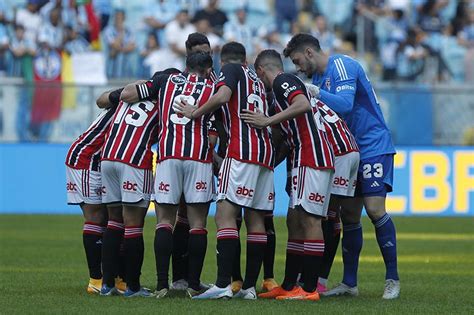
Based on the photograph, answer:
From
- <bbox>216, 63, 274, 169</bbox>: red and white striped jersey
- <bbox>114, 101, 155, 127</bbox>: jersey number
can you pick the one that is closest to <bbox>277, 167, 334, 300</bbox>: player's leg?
<bbox>216, 63, 274, 169</bbox>: red and white striped jersey

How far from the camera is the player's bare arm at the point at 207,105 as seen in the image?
9406mm

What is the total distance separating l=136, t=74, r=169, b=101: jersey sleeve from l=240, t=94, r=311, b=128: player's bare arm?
86 cm

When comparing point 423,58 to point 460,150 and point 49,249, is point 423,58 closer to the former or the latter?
point 460,150

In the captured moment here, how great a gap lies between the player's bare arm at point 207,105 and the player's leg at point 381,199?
1.57 metres

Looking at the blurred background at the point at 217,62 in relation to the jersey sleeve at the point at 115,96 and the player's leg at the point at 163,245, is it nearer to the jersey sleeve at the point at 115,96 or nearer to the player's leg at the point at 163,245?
the jersey sleeve at the point at 115,96

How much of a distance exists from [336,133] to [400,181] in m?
11.8

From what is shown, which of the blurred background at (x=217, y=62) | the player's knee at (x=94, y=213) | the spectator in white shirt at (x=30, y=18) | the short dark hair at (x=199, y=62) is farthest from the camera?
the spectator in white shirt at (x=30, y=18)

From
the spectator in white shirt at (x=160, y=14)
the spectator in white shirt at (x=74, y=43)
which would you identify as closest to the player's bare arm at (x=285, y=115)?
the spectator in white shirt at (x=74, y=43)

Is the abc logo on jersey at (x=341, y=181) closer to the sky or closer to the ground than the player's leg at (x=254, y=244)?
closer to the sky

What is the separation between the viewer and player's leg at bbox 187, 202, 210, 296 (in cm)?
955

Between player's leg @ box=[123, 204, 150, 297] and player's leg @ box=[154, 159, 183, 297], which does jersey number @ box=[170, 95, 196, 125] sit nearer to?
player's leg @ box=[154, 159, 183, 297]

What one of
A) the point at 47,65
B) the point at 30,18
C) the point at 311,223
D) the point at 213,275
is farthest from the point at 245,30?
the point at 311,223

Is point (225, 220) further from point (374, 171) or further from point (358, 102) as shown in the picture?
point (358, 102)

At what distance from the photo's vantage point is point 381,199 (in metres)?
10.1
